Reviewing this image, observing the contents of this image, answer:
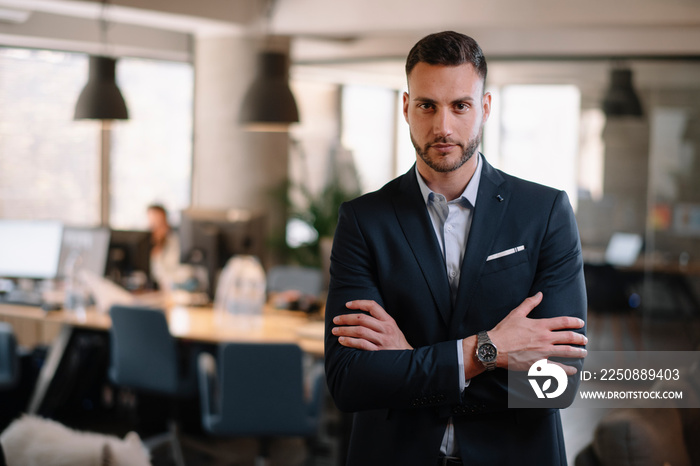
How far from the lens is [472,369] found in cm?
160

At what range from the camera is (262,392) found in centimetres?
348

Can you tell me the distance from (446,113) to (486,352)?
0.50 metres

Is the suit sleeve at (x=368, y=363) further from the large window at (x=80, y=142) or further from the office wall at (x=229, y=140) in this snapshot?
the office wall at (x=229, y=140)

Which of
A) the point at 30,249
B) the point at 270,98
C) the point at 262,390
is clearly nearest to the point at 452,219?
the point at 262,390

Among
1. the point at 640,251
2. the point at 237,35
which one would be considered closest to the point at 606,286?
the point at 640,251

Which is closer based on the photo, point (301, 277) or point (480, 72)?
point (480, 72)

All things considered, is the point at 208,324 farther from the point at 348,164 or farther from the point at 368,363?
the point at 348,164

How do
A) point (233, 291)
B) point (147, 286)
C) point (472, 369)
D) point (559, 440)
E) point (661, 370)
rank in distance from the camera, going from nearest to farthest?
point (472, 369) < point (559, 440) < point (661, 370) < point (233, 291) < point (147, 286)

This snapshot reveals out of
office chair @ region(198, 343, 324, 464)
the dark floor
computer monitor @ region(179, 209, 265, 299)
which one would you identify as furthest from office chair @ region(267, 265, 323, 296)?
office chair @ region(198, 343, 324, 464)

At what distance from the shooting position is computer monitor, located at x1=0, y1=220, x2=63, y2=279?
5.48m

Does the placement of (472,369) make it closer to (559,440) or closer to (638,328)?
(559,440)

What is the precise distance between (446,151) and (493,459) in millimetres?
662

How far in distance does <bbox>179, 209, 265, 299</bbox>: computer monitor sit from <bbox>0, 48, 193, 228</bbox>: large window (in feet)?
8.13

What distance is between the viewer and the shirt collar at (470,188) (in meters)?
1.72
